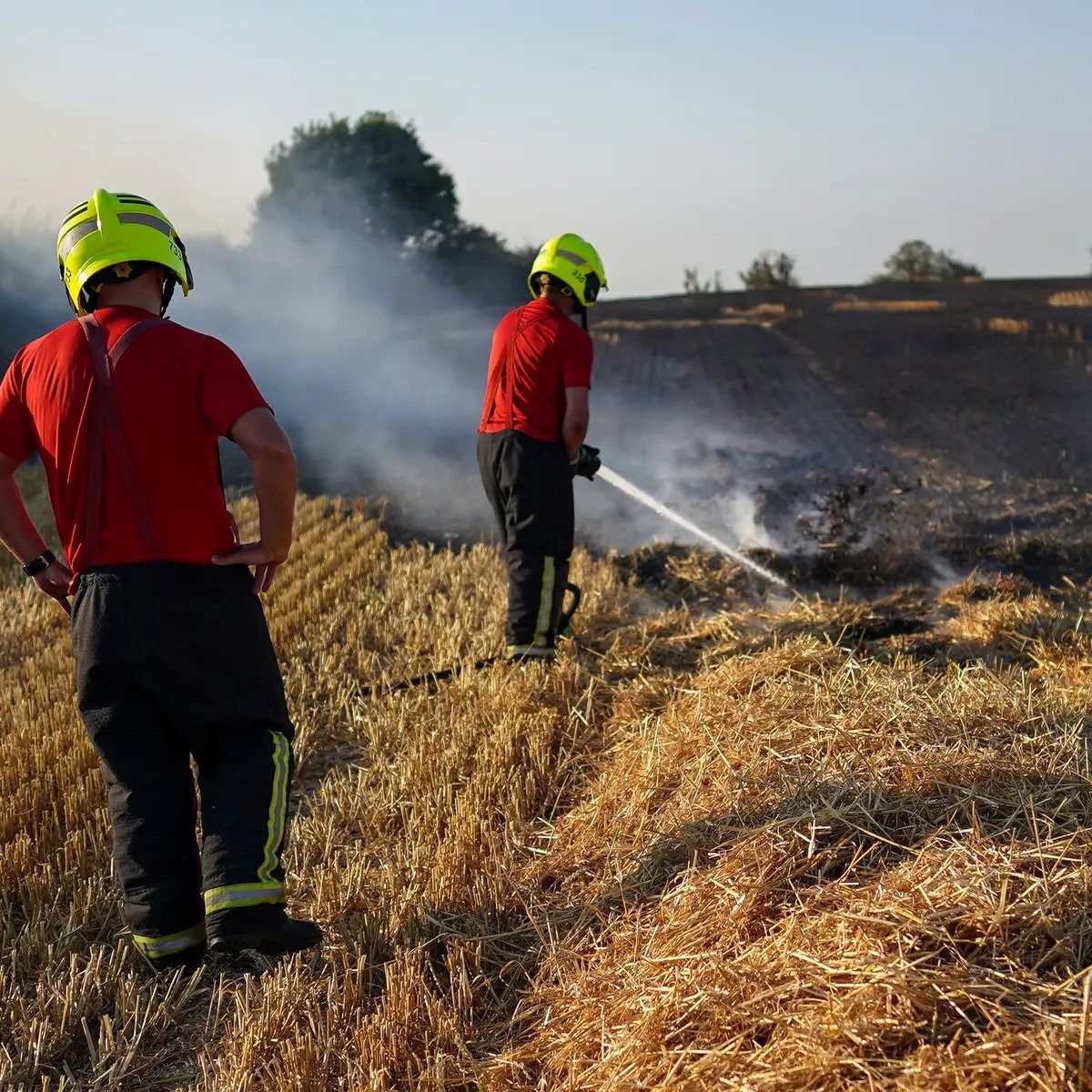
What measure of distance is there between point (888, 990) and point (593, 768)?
2325 millimetres

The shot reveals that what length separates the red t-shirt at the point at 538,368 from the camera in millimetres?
5676

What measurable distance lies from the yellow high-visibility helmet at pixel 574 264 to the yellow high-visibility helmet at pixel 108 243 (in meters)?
2.72

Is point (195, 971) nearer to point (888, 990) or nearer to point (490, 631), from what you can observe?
point (888, 990)

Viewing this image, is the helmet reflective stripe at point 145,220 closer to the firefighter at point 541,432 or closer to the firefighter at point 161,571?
the firefighter at point 161,571

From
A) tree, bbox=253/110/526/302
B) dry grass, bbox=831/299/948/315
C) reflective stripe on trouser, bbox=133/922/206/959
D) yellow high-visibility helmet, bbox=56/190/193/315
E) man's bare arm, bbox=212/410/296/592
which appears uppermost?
tree, bbox=253/110/526/302

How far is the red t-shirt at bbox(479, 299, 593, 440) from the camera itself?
5676mm

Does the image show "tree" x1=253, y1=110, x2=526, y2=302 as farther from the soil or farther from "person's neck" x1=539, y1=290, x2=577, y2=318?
"person's neck" x1=539, y1=290, x2=577, y2=318

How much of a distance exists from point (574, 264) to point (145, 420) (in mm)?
3139

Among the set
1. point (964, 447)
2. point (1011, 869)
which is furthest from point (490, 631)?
point (964, 447)

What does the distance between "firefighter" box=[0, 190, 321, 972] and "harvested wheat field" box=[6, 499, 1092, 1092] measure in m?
0.30

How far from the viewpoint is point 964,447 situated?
11789 millimetres

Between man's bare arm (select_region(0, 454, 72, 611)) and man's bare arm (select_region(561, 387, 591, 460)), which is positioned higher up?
man's bare arm (select_region(561, 387, 591, 460))

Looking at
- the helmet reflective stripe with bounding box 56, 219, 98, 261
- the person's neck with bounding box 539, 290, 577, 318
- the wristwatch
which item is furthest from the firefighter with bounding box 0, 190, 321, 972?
the person's neck with bounding box 539, 290, 577, 318

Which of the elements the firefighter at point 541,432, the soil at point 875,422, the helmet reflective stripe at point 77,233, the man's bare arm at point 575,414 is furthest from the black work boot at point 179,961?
the soil at point 875,422
